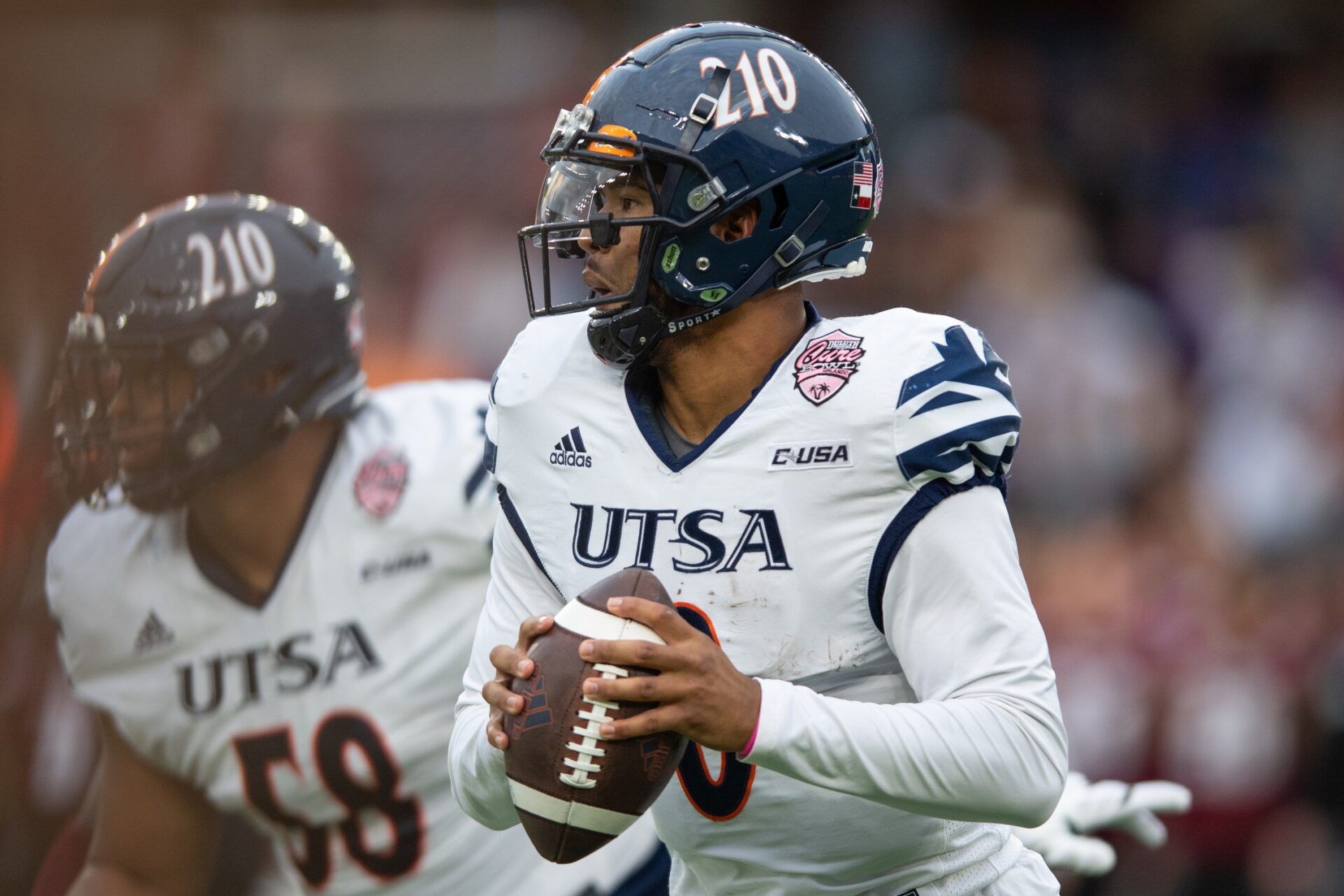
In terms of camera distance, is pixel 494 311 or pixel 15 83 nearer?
pixel 494 311

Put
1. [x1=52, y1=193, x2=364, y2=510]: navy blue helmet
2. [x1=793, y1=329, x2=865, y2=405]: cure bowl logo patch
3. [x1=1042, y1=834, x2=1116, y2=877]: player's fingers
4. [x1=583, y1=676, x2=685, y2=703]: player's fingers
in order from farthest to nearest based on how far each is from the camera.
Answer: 1. [x1=52, y1=193, x2=364, y2=510]: navy blue helmet
2. [x1=1042, y1=834, x2=1116, y2=877]: player's fingers
3. [x1=793, y1=329, x2=865, y2=405]: cure bowl logo patch
4. [x1=583, y1=676, x2=685, y2=703]: player's fingers

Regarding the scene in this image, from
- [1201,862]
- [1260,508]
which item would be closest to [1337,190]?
[1260,508]

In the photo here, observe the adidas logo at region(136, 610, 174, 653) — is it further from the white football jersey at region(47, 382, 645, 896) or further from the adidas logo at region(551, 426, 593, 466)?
the adidas logo at region(551, 426, 593, 466)

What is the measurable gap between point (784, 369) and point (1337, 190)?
23.9 ft

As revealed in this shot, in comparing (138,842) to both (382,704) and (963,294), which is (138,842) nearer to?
(382,704)

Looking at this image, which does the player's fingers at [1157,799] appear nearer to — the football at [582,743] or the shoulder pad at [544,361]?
the football at [582,743]

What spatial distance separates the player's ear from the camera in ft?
7.57

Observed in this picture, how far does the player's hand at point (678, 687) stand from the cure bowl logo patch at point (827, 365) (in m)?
0.41

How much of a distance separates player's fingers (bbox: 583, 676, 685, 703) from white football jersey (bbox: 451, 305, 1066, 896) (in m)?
0.12

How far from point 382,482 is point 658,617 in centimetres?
152

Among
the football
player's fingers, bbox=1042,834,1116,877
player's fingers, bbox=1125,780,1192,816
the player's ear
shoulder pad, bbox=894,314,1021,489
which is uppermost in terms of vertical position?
the player's ear

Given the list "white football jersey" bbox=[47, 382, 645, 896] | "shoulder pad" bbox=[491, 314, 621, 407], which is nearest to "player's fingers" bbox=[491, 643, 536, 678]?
"shoulder pad" bbox=[491, 314, 621, 407]

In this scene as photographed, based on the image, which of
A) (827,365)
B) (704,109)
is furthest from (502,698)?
(704,109)

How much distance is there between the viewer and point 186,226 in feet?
10.7
